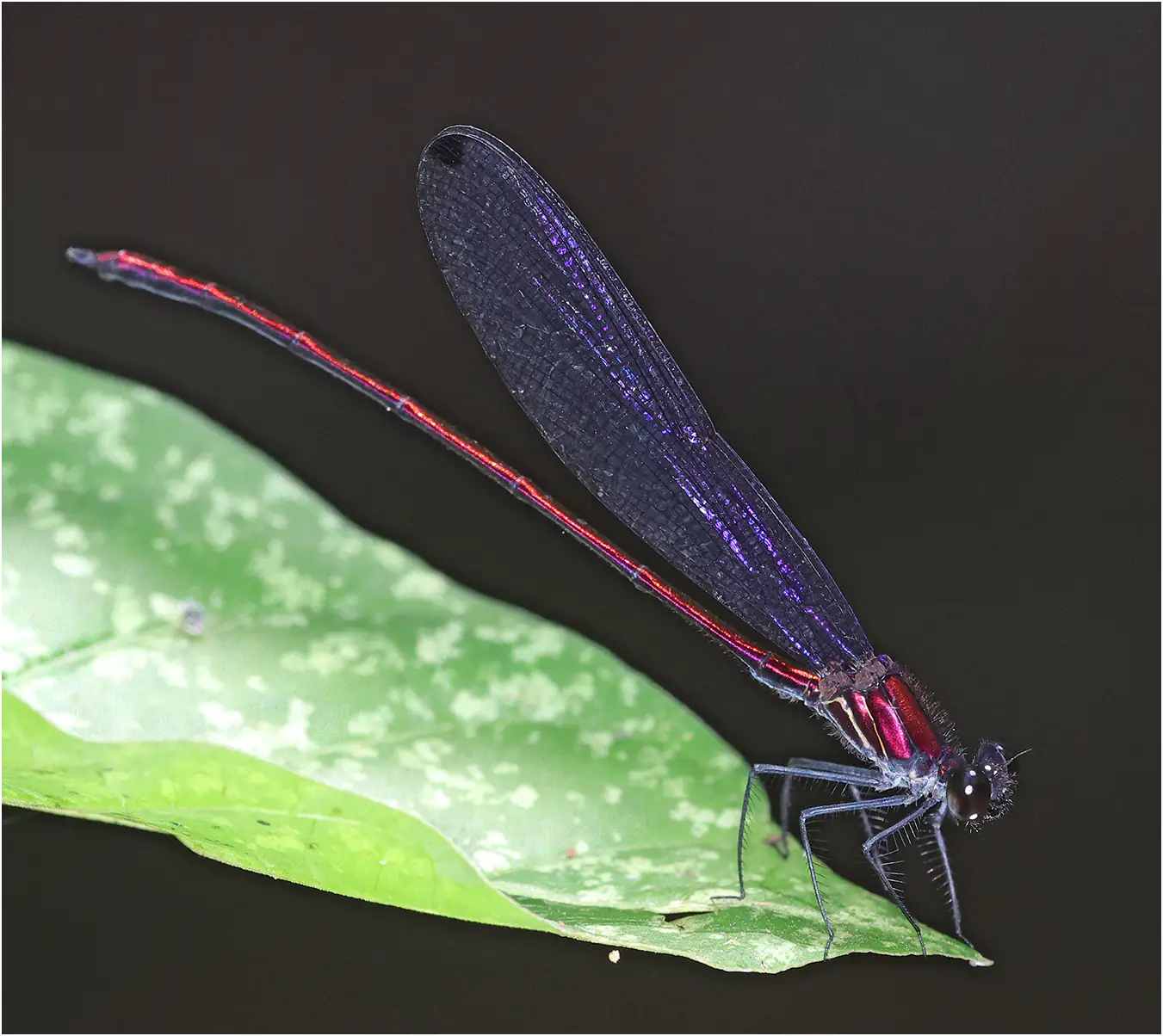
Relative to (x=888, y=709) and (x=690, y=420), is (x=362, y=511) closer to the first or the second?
(x=690, y=420)

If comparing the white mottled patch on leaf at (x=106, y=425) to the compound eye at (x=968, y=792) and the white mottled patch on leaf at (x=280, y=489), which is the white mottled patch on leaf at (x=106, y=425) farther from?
the compound eye at (x=968, y=792)

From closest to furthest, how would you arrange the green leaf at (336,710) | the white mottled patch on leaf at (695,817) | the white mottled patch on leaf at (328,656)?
the green leaf at (336,710), the white mottled patch on leaf at (328,656), the white mottled patch on leaf at (695,817)

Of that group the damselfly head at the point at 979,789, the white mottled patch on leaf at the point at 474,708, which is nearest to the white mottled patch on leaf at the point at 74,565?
the white mottled patch on leaf at the point at 474,708

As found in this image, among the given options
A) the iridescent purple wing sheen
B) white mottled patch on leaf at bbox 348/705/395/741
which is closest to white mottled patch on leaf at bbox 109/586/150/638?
white mottled patch on leaf at bbox 348/705/395/741

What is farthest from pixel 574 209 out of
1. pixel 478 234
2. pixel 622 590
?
pixel 622 590

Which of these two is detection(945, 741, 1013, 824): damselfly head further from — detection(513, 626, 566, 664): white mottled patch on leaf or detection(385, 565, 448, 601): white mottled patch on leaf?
detection(385, 565, 448, 601): white mottled patch on leaf

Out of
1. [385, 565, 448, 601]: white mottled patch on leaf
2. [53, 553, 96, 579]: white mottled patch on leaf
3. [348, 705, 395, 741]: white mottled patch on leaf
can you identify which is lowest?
[348, 705, 395, 741]: white mottled patch on leaf
